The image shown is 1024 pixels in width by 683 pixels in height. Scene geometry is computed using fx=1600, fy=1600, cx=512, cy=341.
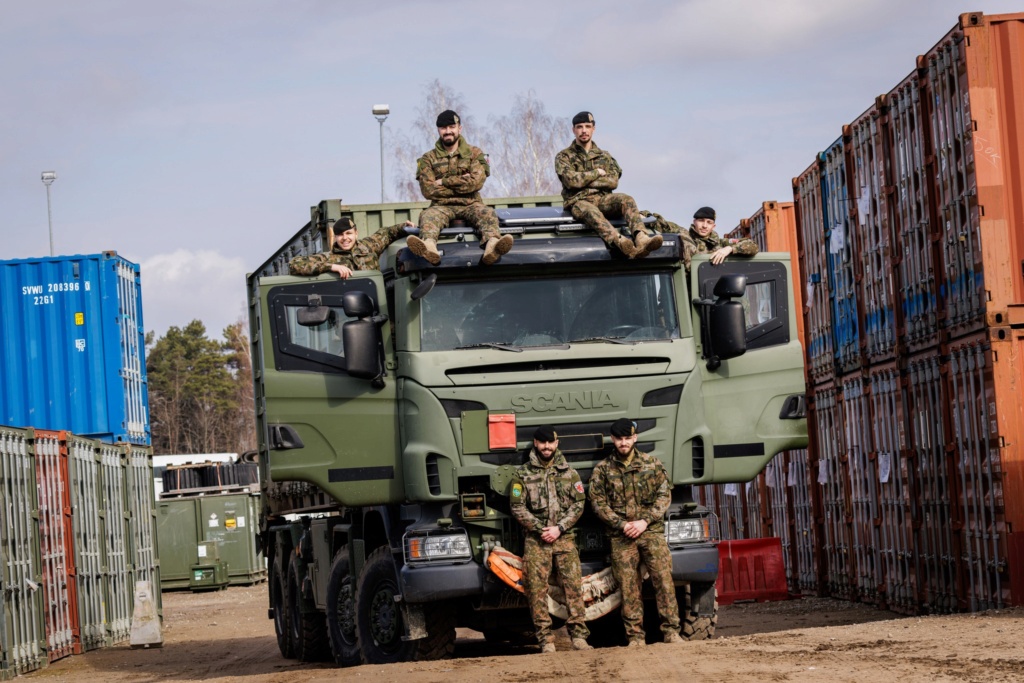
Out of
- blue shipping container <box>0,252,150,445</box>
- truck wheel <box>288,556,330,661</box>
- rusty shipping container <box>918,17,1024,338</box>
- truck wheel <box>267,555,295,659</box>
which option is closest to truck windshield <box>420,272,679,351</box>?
rusty shipping container <box>918,17,1024,338</box>

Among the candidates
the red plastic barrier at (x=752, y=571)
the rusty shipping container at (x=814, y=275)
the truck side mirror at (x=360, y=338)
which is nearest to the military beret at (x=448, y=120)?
the truck side mirror at (x=360, y=338)

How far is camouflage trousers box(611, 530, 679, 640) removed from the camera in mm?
11289

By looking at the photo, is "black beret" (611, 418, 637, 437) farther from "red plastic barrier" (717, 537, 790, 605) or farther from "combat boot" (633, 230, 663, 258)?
"red plastic barrier" (717, 537, 790, 605)

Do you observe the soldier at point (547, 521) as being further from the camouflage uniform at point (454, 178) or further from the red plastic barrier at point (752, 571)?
the red plastic barrier at point (752, 571)

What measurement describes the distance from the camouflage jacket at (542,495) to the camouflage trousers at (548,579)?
0.14 meters

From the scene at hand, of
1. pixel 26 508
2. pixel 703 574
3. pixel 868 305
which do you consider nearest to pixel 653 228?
pixel 703 574

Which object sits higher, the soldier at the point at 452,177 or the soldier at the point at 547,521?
the soldier at the point at 452,177

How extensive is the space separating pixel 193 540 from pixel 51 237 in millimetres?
11296

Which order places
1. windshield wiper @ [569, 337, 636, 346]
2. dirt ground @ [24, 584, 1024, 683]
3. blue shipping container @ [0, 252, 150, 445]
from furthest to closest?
blue shipping container @ [0, 252, 150, 445]
windshield wiper @ [569, 337, 636, 346]
dirt ground @ [24, 584, 1024, 683]

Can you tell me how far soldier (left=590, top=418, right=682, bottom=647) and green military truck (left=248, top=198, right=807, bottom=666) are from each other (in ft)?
0.63

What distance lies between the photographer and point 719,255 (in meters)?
11.7

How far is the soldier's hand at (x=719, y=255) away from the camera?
461 inches

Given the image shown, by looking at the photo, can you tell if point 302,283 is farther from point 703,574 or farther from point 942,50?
point 942,50

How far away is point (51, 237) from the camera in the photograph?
41469 millimetres
